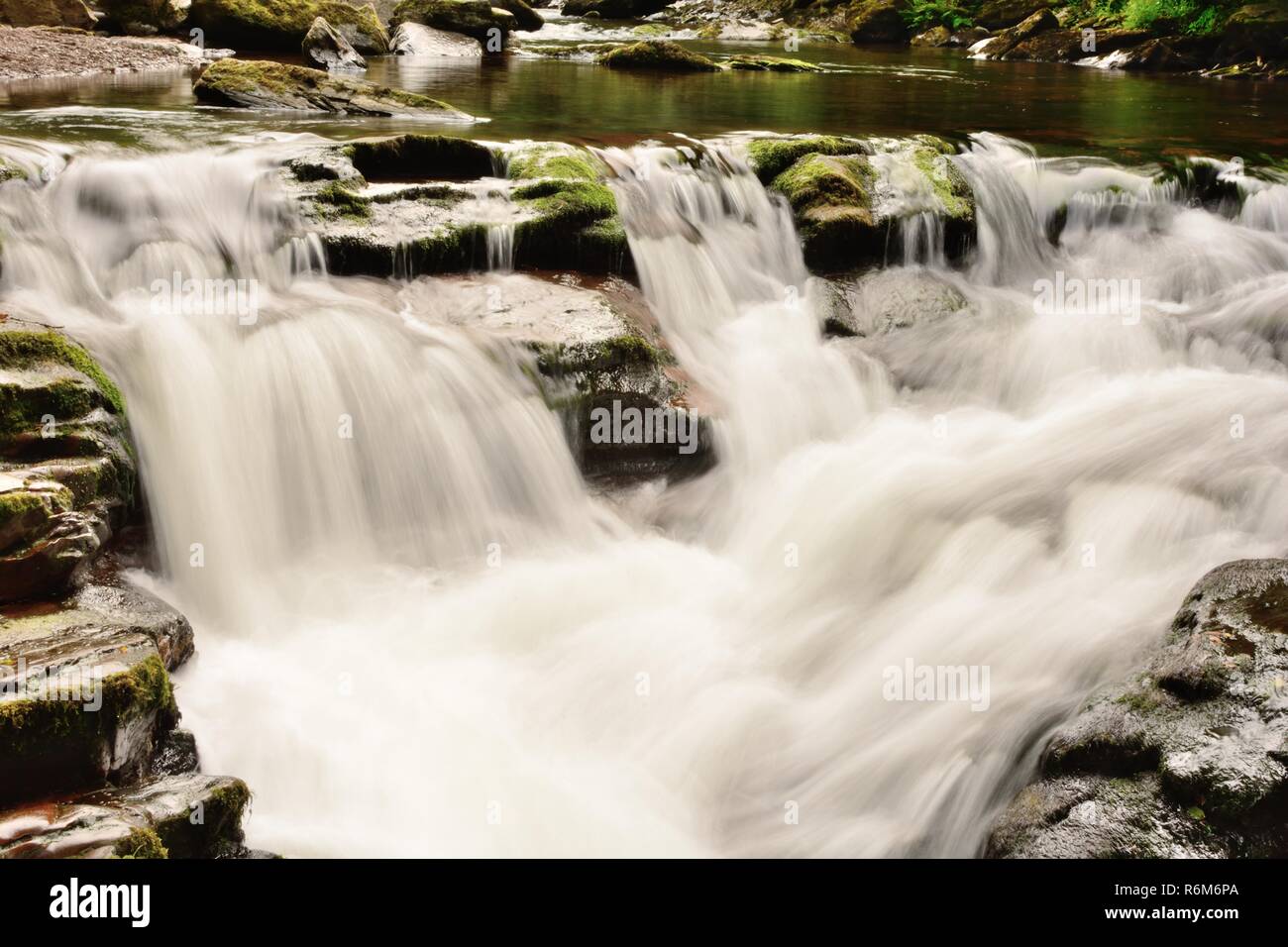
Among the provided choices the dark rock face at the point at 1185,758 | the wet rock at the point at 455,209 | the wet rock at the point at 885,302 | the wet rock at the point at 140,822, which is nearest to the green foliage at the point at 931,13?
the wet rock at the point at 885,302

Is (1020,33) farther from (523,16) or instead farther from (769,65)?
(523,16)

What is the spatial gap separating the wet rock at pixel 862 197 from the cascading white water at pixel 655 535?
1.57ft

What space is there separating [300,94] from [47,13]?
752 cm

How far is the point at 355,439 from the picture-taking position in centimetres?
577

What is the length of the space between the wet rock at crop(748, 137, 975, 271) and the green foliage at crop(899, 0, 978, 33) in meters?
19.7

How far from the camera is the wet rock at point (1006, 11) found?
967 inches

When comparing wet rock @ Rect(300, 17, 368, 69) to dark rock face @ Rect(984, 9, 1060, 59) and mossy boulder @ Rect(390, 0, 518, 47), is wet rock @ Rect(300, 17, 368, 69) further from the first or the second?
dark rock face @ Rect(984, 9, 1060, 59)

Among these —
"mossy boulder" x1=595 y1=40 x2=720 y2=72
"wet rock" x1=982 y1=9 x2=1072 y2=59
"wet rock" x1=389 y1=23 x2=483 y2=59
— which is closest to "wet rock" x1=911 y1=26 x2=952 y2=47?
"wet rock" x1=982 y1=9 x2=1072 y2=59

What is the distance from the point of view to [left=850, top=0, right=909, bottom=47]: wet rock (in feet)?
86.6

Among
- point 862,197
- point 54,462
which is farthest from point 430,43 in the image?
point 54,462

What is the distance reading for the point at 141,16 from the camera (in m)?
15.7

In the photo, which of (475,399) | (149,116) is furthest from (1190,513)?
(149,116)
